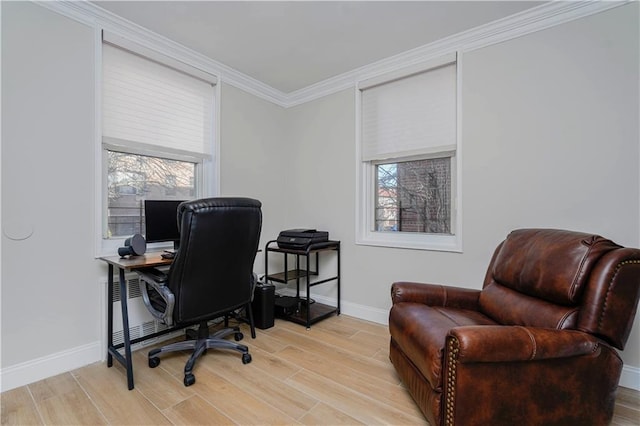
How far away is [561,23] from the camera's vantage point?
6.74 feet

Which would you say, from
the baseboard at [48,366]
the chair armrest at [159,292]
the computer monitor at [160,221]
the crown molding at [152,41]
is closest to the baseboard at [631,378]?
the chair armrest at [159,292]

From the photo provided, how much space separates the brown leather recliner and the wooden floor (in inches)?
13.6

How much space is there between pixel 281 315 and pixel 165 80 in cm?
239

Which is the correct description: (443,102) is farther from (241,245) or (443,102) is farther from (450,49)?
(241,245)

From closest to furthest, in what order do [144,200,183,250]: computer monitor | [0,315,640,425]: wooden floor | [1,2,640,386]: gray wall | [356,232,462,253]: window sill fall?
[0,315,640,425]: wooden floor < [1,2,640,386]: gray wall < [144,200,183,250]: computer monitor < [356,232,462,253]: window sill

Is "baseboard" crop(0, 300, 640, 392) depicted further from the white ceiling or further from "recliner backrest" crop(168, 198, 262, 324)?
the white ceiling

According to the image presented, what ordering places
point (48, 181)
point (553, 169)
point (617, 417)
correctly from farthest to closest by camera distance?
point (553, 169), point (48, 181), point (617, 417)

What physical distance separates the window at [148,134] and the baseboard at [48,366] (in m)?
0.74

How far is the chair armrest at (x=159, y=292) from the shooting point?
1766 millimetres

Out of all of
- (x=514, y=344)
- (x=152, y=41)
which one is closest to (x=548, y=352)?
(x=514, y=344)

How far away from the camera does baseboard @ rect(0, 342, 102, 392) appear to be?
1.78 meters

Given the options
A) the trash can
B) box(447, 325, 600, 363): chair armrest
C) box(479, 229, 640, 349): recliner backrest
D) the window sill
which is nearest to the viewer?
box(447, 325, 600, 363): chair armrest

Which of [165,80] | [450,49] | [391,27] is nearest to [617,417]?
[450,49]

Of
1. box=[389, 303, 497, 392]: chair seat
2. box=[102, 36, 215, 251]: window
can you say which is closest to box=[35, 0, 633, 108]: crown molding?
box=[102, 36, 215, 251]: window
